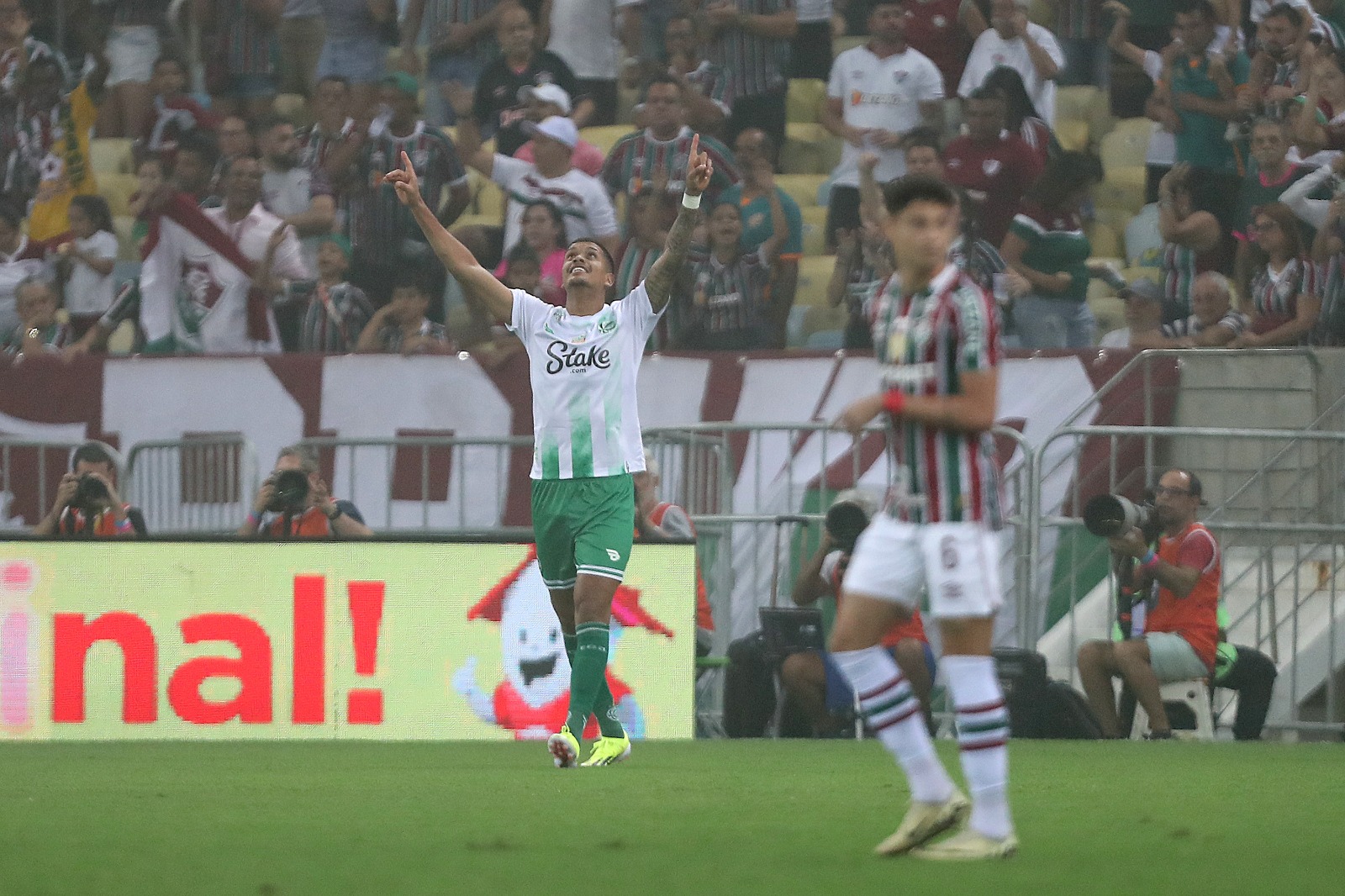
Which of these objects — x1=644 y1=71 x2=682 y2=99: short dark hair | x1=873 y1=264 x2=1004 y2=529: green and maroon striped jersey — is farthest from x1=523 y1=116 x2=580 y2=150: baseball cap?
x1=873 y1=264 x2=1004 y2=529: green and maroon striped jersey

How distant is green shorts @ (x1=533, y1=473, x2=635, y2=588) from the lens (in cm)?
881

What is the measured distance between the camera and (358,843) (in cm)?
577

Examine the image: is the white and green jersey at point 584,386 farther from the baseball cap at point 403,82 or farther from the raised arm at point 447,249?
the baseball cap at point 403,82

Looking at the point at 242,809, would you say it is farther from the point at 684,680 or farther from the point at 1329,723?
the point at 1329,723

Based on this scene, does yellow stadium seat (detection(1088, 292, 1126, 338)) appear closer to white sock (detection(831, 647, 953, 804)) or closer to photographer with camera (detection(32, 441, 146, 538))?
photographer with camera (detection(32, 441, 146, 538))

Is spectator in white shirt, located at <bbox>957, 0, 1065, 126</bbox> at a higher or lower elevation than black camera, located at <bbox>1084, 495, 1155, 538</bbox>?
higher

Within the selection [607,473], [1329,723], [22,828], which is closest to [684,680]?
[607,473]

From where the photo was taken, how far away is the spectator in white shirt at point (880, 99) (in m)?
15.4

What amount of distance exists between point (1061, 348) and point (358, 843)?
8.96 m

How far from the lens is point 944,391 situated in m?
5.53

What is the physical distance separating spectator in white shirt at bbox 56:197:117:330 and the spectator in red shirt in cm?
683

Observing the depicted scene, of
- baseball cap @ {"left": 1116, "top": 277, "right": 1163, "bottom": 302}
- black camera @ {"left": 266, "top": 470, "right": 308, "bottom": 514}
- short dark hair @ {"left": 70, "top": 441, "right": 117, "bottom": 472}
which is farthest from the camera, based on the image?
baseball cap @ {"left": 1116, "top": 277, "right": 1163, "bottom": 302}

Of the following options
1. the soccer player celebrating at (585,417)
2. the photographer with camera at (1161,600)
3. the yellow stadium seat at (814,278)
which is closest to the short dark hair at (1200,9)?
the yellow stadium seat at (814,278)

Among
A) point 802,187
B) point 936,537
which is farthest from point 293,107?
point 936,537
